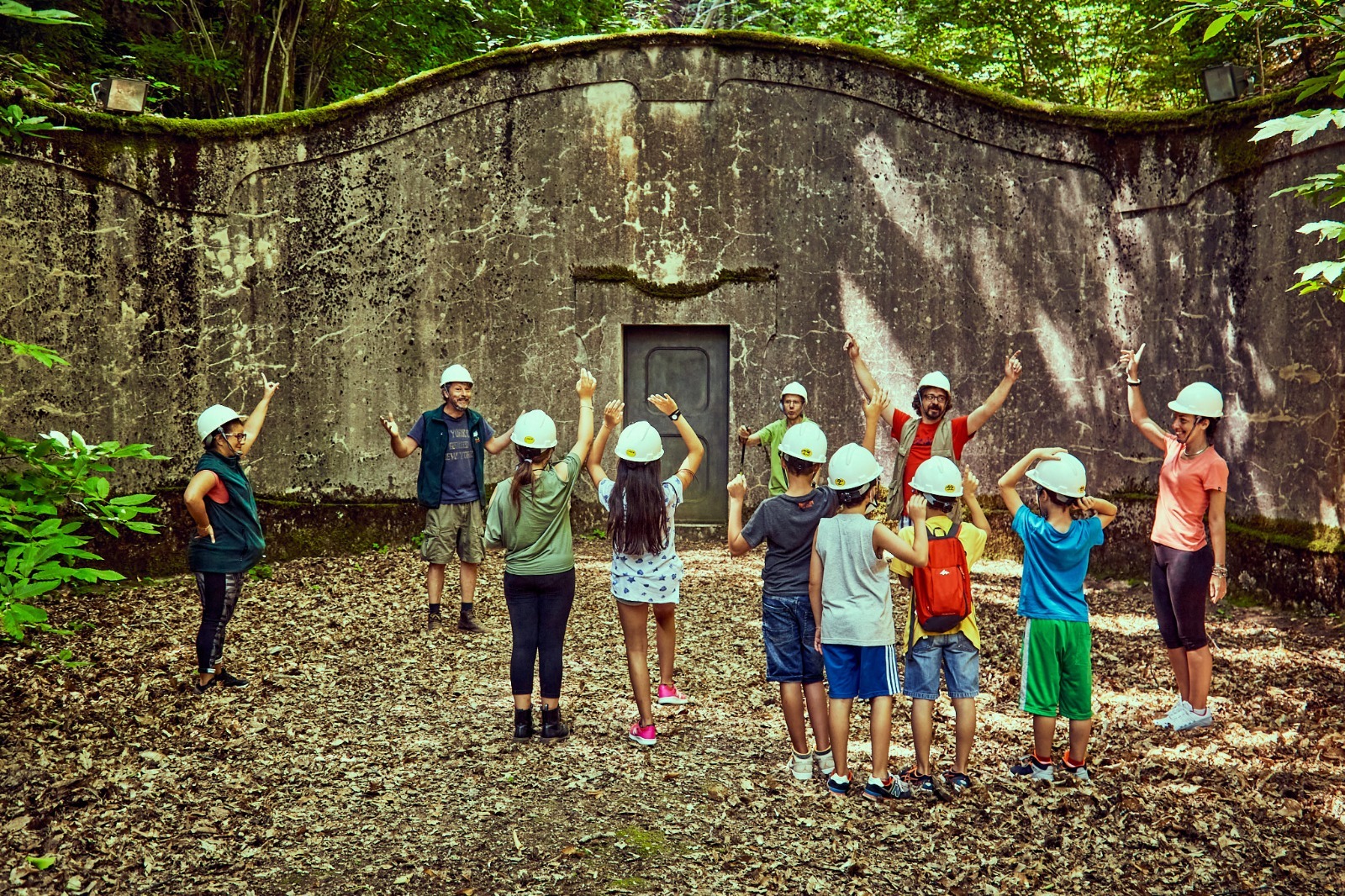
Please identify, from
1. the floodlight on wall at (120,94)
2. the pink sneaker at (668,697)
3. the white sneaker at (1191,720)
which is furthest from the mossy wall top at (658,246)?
the pink sneaker at (668,697)

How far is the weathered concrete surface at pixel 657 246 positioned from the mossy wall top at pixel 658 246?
0.08 ft

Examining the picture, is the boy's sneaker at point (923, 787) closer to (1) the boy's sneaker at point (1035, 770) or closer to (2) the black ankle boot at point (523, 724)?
(1) the boy's sneaker at point (1035, 770)

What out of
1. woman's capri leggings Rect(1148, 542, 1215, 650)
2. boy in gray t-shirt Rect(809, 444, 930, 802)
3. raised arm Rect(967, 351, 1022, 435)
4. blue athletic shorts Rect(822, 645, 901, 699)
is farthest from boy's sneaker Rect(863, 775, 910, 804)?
raised arm Rect(967, 351, 1022, 435)

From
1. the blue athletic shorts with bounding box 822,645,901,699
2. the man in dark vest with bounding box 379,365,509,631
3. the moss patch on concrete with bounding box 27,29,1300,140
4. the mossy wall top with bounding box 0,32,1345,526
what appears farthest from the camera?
the mossy wall top with bounding box 0,32,1345,526

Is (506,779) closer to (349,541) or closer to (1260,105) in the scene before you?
(349,541)

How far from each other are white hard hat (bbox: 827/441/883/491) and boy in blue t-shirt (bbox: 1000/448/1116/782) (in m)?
0.72

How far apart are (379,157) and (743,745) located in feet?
23.8

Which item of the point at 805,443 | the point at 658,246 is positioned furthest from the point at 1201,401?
the point at 658,246

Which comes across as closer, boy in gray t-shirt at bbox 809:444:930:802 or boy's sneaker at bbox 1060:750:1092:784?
boy in gray t-shirt at bbox 809:444:930:802

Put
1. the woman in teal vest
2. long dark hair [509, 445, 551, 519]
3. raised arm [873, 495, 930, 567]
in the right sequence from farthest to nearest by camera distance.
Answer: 1. the woman in teal vest
2. long dark hair [509, 445, 551, 519]
3. raised arm [873, 495, 930, 567]

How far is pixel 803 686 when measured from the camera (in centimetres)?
485

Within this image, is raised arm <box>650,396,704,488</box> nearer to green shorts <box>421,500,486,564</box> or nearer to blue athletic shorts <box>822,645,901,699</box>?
blue athletic shorts <box>822,645,901,699</box>

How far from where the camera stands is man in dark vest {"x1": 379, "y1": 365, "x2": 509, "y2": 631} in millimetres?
7414

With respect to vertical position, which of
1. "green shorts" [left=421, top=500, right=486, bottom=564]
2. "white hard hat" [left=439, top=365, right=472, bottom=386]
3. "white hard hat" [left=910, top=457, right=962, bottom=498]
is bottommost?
"green shorts" [left=421, top=500, right=486, bottom=564]
